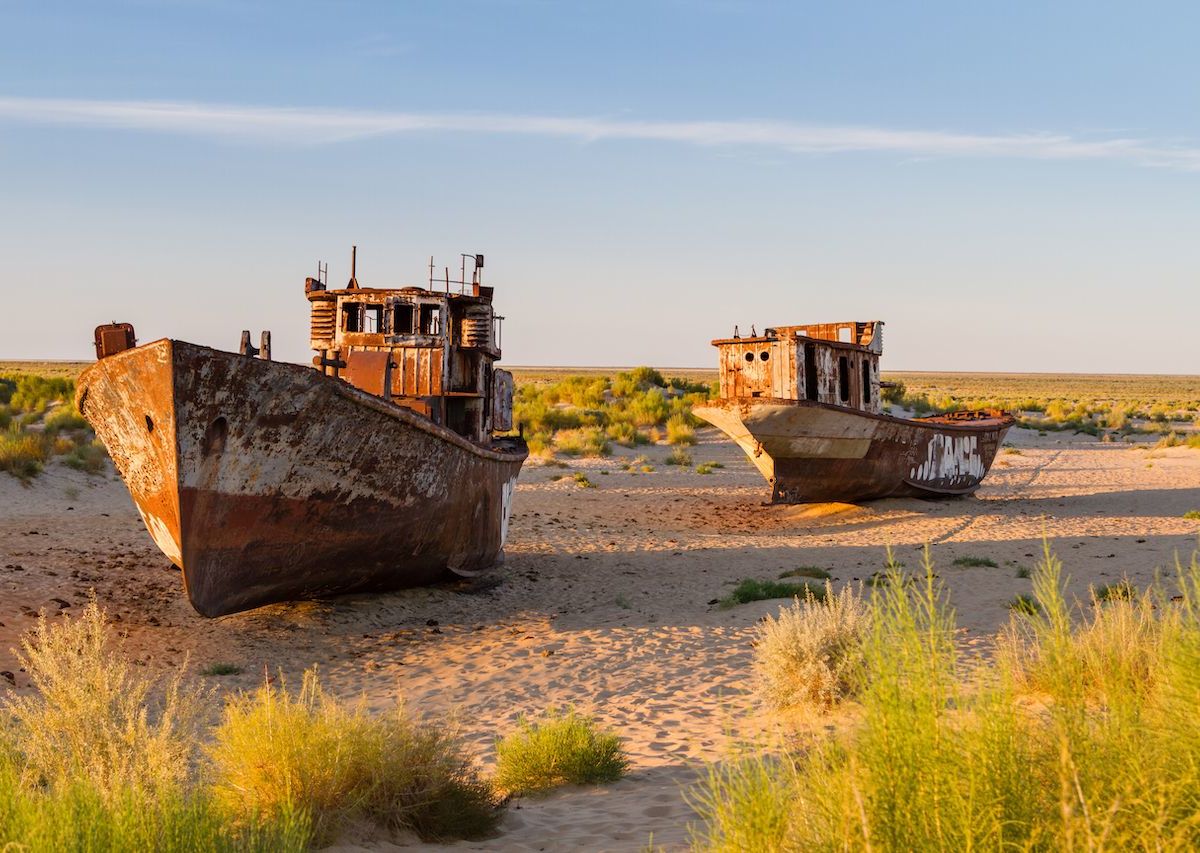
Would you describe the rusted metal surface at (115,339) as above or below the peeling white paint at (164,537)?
above

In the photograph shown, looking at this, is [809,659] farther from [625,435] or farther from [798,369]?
[625,435]

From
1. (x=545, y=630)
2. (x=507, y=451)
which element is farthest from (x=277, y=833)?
(x=507, y=451)

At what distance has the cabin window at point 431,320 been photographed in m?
13.0

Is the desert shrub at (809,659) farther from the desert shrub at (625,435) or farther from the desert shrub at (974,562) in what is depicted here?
the desert shrub at (625,435)

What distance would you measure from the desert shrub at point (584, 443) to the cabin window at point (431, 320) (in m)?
15.5

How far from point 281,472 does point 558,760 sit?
433 cm

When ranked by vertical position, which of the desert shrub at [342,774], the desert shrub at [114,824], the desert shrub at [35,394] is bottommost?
the desert shrub at [342,774]

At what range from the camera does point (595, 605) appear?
37.6 ft

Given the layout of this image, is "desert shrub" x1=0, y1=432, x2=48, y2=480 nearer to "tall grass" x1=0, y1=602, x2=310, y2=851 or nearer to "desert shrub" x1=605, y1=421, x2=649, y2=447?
"tall grass" x1=0, y1=602, x2=310, y2=851

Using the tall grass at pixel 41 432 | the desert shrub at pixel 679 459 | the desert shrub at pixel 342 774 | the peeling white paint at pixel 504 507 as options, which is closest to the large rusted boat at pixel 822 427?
the peeling white paint at pixel 504 507

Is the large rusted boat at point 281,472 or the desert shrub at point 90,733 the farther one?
the large rusted boat at point 281,472

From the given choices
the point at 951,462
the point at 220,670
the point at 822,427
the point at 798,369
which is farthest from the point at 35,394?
the point at 951,462

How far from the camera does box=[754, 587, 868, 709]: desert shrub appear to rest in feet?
22.7

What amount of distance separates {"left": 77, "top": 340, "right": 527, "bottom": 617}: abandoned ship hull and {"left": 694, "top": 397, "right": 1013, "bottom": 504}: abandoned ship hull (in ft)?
27.7
